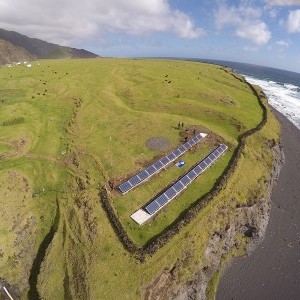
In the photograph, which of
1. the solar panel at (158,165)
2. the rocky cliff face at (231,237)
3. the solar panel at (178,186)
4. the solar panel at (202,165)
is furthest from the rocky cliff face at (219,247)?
the solar panel at (158,165)

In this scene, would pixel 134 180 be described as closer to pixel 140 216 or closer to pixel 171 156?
pixel 140 216

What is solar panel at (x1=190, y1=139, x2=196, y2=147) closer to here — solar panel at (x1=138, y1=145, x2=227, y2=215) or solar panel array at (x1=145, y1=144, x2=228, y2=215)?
solar panel array at (x1=145, y1=144, x2=228, y2=215)

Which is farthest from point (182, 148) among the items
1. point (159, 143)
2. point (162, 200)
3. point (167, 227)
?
point (167, 227)

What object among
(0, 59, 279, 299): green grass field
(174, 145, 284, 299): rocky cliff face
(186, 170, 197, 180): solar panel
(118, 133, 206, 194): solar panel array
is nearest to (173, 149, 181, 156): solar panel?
(118, 133, 206, 194): solar panel array

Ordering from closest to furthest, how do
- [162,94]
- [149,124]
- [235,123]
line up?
[149,124] → [235,123] → [162,94]

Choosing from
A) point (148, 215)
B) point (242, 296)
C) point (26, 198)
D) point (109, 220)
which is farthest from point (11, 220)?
point (242, 296)

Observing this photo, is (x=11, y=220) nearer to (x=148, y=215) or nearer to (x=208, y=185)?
(x=148, y=215)
